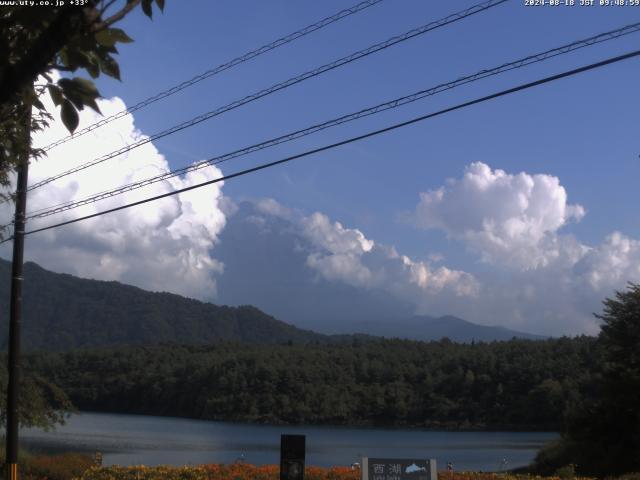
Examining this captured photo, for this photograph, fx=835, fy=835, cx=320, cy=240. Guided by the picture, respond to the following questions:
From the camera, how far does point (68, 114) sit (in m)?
3.62

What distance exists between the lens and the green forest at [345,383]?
70.4 meters

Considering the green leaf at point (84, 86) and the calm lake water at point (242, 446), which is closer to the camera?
the green leaf at point (84, 86)

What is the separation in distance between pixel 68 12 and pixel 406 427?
7646cm

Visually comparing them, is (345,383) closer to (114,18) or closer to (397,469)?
(397,469)

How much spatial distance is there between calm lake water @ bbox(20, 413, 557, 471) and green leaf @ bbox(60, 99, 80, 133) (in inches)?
1166

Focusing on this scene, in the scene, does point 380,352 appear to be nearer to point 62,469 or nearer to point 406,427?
point 406,427

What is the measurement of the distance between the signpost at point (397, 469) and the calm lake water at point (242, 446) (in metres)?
20.7

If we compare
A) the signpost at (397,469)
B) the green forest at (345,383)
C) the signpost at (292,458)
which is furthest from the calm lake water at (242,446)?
the signpost at (397,469)

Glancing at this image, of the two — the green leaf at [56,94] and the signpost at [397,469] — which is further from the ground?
the green leaf at [56,94]

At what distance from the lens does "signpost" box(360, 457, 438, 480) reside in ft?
39.8

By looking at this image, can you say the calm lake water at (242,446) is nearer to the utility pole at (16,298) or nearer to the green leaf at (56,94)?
the utility pole at (16,298)

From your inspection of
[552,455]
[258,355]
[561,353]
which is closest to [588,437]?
[552,455]

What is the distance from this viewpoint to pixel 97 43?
3547 mm

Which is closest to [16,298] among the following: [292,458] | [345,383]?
[292,458]
